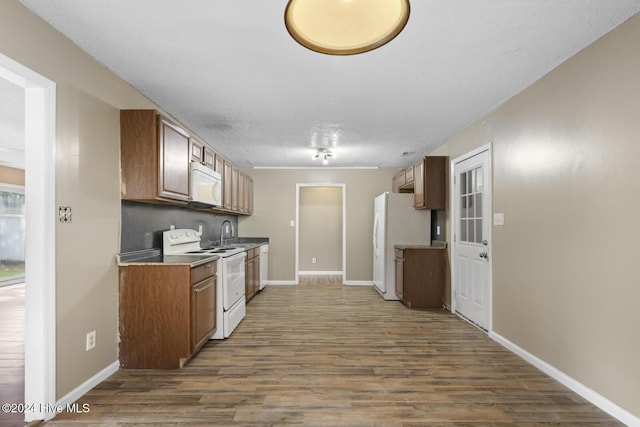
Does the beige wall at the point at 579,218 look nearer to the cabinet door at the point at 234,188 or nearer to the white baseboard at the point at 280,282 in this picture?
the cabinet door at the point at 234,188

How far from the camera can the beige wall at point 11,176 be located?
5.82 m

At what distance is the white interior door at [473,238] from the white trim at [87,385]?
3464 millimetres

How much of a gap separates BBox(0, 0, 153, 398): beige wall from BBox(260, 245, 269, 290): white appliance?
3171 millimetres

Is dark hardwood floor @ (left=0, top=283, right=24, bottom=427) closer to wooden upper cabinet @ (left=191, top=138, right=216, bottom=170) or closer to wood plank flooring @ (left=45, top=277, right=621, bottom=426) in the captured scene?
wood plank flooring @ (left=45, top=277, right=621, bottom=426)

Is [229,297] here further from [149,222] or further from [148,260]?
[149,222]

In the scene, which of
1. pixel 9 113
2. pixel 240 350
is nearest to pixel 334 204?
pixel 240 350

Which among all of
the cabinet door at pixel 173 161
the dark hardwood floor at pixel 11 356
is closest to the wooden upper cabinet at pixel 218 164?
the cabinet door at pixel 173 161

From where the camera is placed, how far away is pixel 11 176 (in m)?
5.98

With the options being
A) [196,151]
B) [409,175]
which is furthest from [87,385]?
[409,175]

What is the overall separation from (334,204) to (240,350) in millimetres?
4851

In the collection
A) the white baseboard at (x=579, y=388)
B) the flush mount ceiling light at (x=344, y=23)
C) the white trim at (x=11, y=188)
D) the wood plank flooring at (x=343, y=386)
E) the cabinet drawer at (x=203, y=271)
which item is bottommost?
the wood plank flooring at (x=343, y=386)

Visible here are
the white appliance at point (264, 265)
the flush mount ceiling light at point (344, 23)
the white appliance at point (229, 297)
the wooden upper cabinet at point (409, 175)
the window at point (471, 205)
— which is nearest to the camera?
the flush mount ceiling light at point (344, 23)

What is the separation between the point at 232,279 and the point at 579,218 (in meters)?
3.13

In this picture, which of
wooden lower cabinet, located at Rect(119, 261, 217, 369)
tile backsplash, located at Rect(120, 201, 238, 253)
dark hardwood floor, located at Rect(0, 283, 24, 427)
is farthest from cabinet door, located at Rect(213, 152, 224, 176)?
dark hardwood floor, located at Rect(0, 283, 24, 427)
